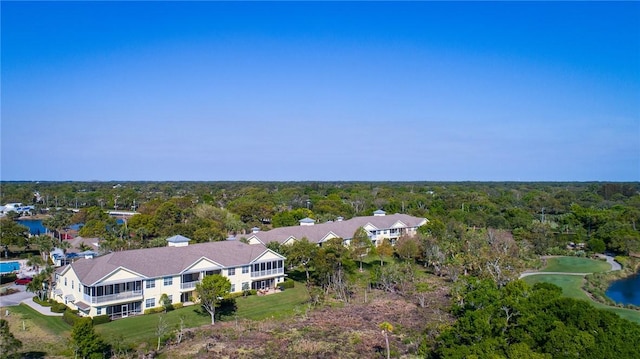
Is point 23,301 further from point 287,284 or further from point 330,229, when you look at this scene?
point 330,229

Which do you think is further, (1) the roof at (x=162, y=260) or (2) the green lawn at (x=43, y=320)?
(1) the roof at (x=162, y=260)

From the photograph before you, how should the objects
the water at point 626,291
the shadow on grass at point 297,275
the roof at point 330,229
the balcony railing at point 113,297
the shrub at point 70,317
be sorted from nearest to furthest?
the shrub at point 70,317 → the balcony railing at point 113,297 → the water at point 626,291 → the shadow on grass at point 297,275 → the roof at point 330,229

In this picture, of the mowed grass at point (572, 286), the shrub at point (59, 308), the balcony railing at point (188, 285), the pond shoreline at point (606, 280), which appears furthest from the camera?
the pond shoreline at point (606, 280)

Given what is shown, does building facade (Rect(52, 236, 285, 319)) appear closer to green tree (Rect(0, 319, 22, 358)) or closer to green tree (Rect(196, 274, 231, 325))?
green tree (Rect(196, 274, 231, 325))

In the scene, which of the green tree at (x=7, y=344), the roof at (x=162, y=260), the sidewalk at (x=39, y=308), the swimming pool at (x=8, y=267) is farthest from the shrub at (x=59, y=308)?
the swimming pool at (x=8, y=267)

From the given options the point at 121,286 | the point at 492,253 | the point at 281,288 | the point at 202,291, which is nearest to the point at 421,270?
the point at 492,253

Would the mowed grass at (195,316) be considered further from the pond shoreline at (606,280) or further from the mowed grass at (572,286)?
the pond shoreline at (606,280)
